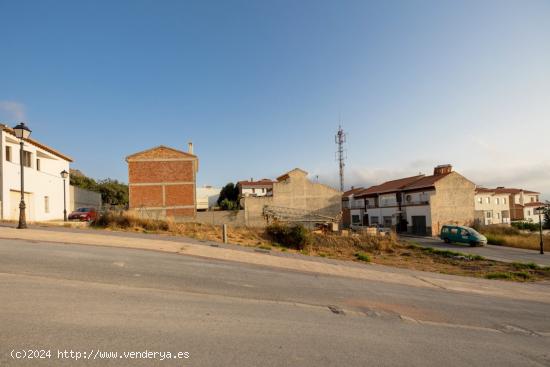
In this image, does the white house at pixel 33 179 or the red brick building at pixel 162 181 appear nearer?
the white house at pixel 33 179

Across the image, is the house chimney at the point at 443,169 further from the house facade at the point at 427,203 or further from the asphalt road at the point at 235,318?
the asphalt road at the point at 235,318

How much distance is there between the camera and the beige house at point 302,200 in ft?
149

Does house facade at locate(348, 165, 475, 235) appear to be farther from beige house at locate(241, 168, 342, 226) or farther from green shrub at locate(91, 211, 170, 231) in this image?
green shrub at locate(91, 211, 170, 231)

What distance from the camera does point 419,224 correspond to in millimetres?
45562

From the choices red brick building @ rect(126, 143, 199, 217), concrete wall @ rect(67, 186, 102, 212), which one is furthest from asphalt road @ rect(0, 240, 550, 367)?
red brick building @ rect(126, 143, 199, 217)

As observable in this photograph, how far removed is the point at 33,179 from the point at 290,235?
65.4ft

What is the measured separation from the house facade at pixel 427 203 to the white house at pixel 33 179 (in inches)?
1632

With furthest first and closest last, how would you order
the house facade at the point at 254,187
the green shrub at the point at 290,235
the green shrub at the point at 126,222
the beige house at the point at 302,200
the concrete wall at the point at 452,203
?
the house facade at the point at 254,187 → the beige house at the point at 302,200 → the concrete wall at the point at 452,203 → the green shrub at the point at 290,235 → the green shrub at the point at 126,222

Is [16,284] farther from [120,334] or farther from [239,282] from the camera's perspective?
[239,282]

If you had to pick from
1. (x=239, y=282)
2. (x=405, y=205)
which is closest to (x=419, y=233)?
(x=405, y=205)

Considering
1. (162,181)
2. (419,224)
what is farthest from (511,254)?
(162,181)

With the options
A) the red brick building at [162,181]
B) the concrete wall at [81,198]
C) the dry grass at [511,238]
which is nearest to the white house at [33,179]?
the concrete wall at [81,198]

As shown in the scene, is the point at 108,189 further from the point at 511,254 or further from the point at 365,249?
the point at 511,254

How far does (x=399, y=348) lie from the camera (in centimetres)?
468
